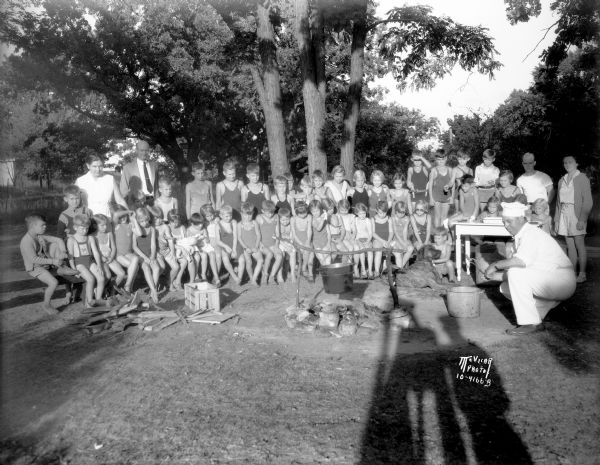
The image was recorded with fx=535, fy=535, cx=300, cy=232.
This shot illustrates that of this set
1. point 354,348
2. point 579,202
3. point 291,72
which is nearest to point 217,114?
point 291,72

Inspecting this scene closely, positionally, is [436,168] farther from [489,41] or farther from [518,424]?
[518,424]

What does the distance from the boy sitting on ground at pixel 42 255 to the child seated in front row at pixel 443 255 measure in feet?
19.4

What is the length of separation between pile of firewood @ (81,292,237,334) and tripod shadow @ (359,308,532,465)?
2.65 m

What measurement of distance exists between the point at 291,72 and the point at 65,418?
23.1 m

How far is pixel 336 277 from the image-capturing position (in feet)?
23.5

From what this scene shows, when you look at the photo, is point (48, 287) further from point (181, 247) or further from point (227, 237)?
point (227, 237)

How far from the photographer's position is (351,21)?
13.6 m

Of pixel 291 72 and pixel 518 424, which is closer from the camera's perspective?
pixel 518 424

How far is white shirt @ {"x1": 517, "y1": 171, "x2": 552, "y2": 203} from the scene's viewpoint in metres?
9.40

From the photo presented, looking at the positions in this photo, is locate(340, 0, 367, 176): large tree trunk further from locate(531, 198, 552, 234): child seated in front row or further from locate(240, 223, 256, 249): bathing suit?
locate(531, 198, 552, 234): child seated in front row

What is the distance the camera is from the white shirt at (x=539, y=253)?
20.2 ft

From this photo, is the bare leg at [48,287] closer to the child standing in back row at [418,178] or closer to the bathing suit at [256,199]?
the bathing suit at [256,199]

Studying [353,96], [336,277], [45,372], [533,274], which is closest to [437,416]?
[533,274]

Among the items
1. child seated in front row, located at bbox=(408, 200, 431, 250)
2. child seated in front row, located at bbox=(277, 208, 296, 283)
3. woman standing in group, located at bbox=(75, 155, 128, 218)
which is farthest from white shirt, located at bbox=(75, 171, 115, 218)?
child seated in front row, located at bbox=(408, 200, 431, 250)
